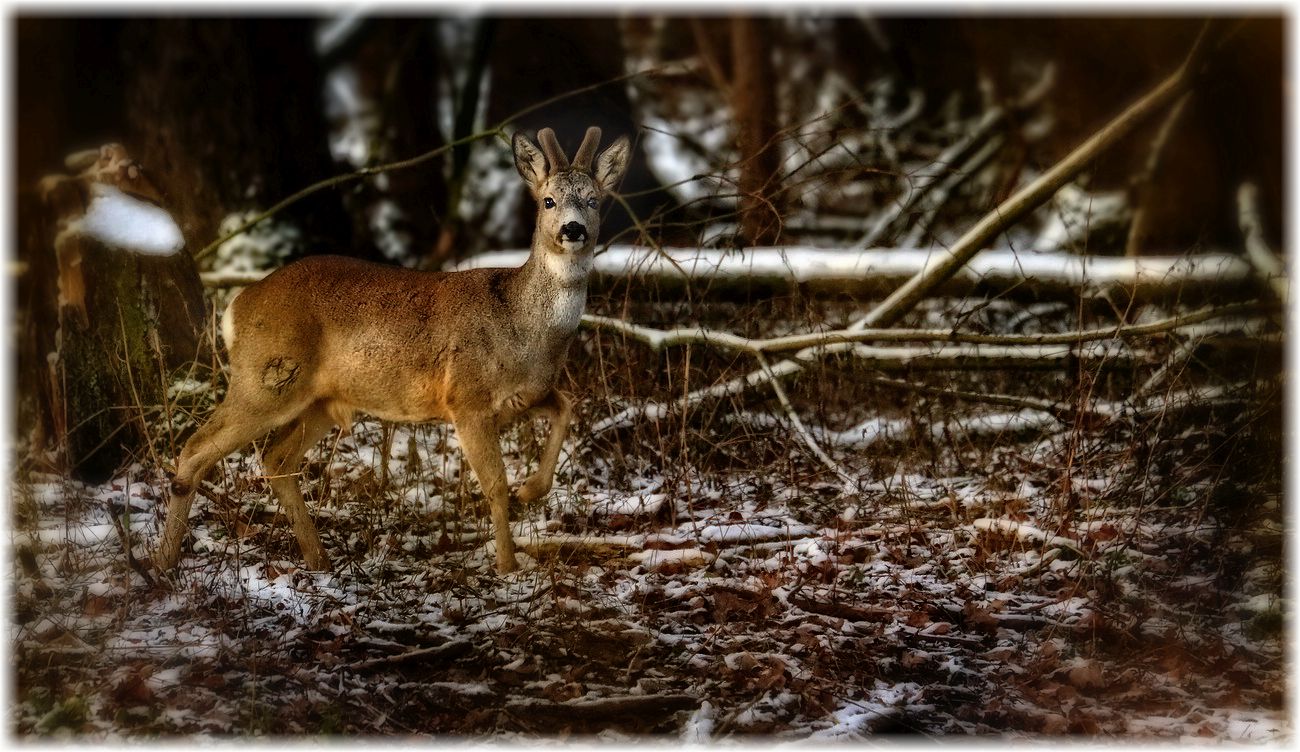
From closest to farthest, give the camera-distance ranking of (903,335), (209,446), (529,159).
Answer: (529,159)
(209,446)
(903,335)

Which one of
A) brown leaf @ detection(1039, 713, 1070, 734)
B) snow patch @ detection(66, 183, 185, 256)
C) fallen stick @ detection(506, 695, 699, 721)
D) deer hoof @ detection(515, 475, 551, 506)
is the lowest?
brown leaf @ detection(1039, 713, 1070, 734)

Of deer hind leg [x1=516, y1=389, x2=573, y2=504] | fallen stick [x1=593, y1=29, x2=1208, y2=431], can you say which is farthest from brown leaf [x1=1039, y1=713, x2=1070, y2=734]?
fallen stick [x1=593, y1=29, x2=1208, y2=431]

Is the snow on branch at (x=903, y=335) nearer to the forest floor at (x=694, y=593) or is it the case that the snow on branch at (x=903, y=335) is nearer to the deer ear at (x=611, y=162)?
the forest floor at (x=694, y=593)

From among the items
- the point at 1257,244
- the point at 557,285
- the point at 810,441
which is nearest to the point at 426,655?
the point at 557,285

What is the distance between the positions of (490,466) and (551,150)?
1.40 metres

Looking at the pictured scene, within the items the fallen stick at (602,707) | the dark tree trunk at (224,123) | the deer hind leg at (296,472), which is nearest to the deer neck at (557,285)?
the deer hind leg at (296,472)

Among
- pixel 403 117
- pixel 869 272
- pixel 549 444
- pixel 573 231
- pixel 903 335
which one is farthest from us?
pixel 403 117

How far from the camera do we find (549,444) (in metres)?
5.71

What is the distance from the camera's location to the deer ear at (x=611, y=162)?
18.2 feet

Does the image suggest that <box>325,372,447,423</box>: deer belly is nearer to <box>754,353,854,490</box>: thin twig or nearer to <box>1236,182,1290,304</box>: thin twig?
<box>754,353,854,490</box>: thin twig

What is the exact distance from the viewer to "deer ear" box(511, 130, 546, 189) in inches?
215

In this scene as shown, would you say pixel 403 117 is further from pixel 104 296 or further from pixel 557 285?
pixel 557 285

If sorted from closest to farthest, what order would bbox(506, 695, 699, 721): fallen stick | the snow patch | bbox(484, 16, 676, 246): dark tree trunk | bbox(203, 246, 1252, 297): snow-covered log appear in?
bbox(506, 695, 699, 721): fallen stick
the snow patch
bbox(203, 246, 1252, 297): snow-covered log
bbox(484, 16, 676, 246): dark tree trunk

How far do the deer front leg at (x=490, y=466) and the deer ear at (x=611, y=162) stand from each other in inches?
45.5
